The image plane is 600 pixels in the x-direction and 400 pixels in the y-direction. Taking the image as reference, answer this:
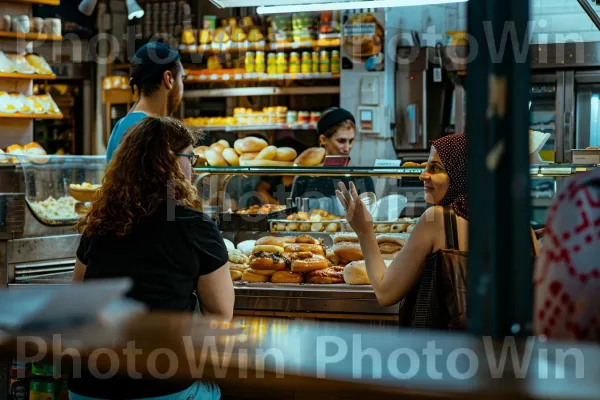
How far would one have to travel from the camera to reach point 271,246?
A: 340cm

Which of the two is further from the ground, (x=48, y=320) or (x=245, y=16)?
(x=245, y=16)

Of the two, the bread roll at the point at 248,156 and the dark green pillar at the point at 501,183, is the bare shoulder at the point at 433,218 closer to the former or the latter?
the dark green pillar at the point at 501,183

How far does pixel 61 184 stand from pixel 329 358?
3.81 meters

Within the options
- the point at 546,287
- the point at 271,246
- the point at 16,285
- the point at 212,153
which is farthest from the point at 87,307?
the point at 212,153

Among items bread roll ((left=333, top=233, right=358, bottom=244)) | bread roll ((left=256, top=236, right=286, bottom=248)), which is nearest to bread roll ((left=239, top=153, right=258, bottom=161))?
bread roll ((left=256, top=236, right=286, bottom=248))

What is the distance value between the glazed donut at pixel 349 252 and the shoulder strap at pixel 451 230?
3.10 feet

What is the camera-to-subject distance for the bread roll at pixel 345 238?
349 cm

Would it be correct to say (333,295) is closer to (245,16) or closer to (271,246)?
(271,246)

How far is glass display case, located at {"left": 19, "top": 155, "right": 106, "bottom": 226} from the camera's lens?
3996mm

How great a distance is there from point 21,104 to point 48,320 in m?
6.07

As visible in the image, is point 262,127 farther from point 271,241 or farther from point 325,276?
point 325,276

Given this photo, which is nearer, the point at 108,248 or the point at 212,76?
the point at 108,248

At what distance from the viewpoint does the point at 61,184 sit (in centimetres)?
434

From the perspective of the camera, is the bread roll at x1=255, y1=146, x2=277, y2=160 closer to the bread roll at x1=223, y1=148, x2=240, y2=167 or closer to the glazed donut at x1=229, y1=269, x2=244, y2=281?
the bread roll at x1=223, y1=148, x2=240, y2=167
